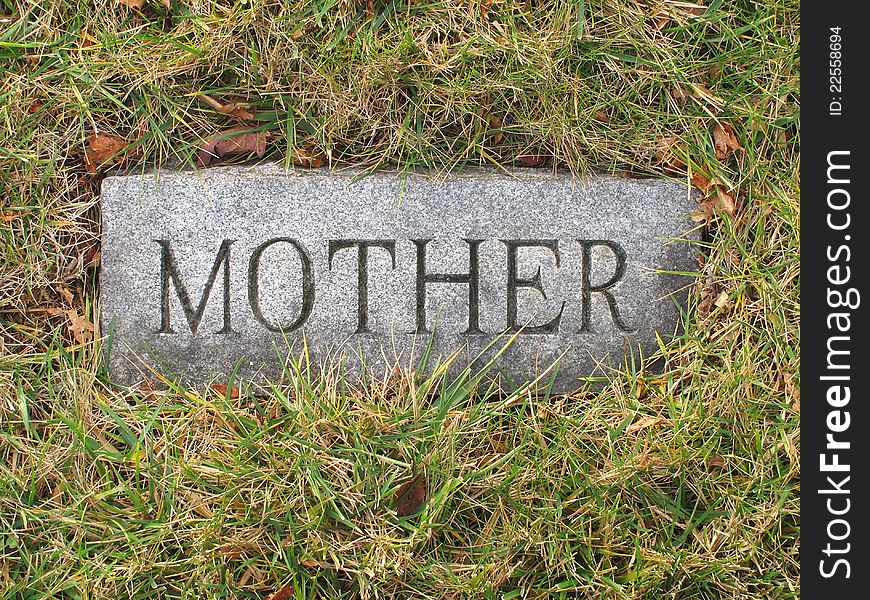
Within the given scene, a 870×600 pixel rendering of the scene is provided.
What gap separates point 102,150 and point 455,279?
4.01ft

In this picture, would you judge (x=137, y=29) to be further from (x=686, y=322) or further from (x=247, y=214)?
(x=686, y=322)

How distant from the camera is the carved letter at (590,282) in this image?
2.28m

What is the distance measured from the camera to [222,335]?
226 centimetres

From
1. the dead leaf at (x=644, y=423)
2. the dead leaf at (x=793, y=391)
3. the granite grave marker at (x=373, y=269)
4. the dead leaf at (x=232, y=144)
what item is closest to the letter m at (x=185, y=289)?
the granite grave marker at (x=373, y=269)

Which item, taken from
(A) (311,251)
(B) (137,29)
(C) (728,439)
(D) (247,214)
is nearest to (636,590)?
(C) (728,439)

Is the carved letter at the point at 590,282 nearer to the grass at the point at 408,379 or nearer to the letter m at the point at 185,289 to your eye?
the grass at the point at 408,379

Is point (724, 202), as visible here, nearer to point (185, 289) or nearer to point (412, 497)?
point (412, 497)

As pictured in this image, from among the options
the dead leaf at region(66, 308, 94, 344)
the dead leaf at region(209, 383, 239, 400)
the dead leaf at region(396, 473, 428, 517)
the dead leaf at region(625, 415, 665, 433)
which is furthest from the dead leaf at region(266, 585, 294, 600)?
the dead leaf at region(625, 415, 665, 433)

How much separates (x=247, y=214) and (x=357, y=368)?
1.97ft

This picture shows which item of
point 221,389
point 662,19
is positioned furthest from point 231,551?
point 662,19

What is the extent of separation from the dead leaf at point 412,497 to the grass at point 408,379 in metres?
0.03

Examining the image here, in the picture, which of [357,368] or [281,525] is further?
[357,368]

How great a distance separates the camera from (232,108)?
231 centimetres
